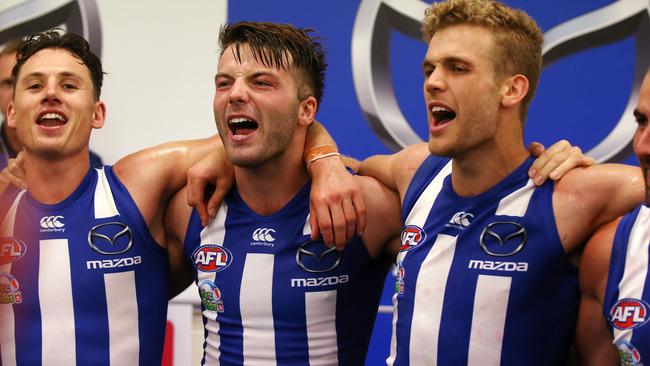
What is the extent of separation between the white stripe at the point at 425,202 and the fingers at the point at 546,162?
244mm

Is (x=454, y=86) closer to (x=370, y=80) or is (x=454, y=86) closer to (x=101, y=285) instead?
(x=101, y=285)

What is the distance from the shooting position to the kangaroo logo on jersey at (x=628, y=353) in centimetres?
171

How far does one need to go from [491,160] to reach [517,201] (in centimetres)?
12

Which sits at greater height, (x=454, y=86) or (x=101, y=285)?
(x=454, y=86)

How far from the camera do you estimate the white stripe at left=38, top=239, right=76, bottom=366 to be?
2.26 metres

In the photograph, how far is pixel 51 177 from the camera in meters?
2.40

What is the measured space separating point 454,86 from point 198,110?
165 cm

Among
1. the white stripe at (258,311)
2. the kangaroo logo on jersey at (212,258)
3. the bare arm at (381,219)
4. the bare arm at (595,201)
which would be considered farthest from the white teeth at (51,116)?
the bare arm at (595,201)

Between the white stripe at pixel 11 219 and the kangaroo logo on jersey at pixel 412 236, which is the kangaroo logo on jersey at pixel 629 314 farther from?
the white stripe at pixel 11 219

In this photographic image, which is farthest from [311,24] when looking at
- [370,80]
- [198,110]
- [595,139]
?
[595,139]

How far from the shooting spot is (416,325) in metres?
2.02

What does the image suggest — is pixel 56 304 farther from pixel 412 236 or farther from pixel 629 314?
pixel 629 314

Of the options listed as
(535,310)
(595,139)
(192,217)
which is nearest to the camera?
(535,310)

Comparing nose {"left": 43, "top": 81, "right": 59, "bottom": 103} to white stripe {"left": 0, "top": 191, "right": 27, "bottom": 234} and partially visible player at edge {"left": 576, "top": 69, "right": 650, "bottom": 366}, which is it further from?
partially visible player at edge {"left": 576, "top": 69, "right": 650, "bottom": 366}
